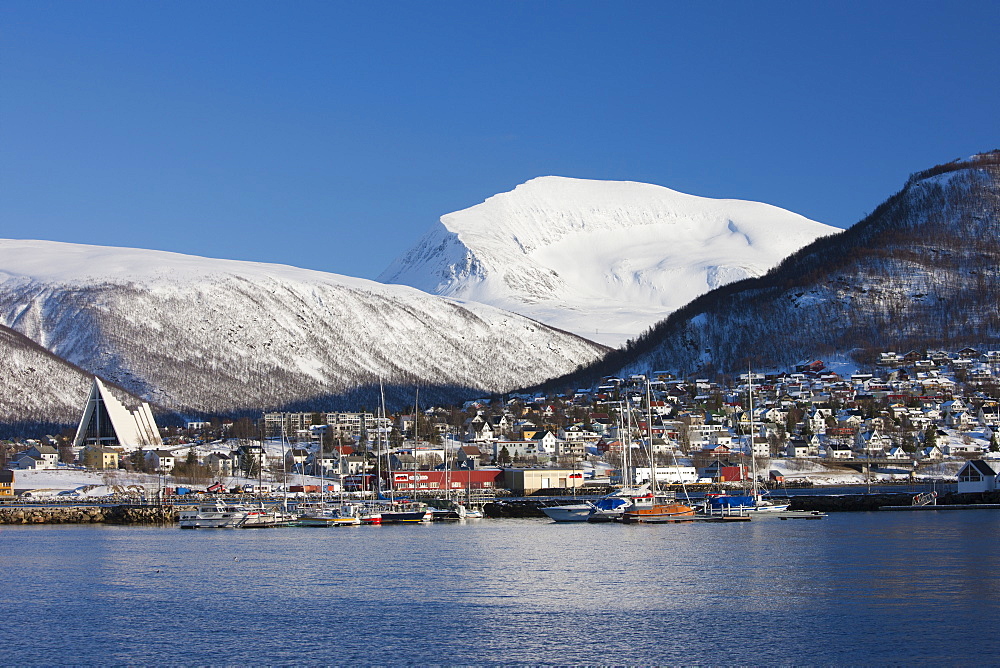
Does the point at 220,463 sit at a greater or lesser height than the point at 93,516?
greater

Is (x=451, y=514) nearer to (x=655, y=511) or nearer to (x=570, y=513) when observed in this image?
(x=570, y=513)

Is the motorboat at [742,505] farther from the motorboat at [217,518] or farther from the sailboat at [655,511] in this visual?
the motorboat at [217,518]

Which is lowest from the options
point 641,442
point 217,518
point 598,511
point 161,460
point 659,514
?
point 659,514

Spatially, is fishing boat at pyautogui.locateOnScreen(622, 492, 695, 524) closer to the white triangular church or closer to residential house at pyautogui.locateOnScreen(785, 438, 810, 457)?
residential house at pyautogui.locateOnScreen(785, 438, 810, 457)

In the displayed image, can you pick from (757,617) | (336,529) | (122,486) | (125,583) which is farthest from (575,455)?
(757,617)

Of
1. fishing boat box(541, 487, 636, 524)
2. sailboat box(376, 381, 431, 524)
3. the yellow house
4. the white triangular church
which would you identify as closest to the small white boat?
fishing boat box(541, 487, 636, 524)

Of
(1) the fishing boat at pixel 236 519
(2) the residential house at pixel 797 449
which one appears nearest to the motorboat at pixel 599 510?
(1) the fishing boat at pixel 236 519

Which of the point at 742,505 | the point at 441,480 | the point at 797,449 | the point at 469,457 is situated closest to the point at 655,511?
the point at 742,505
